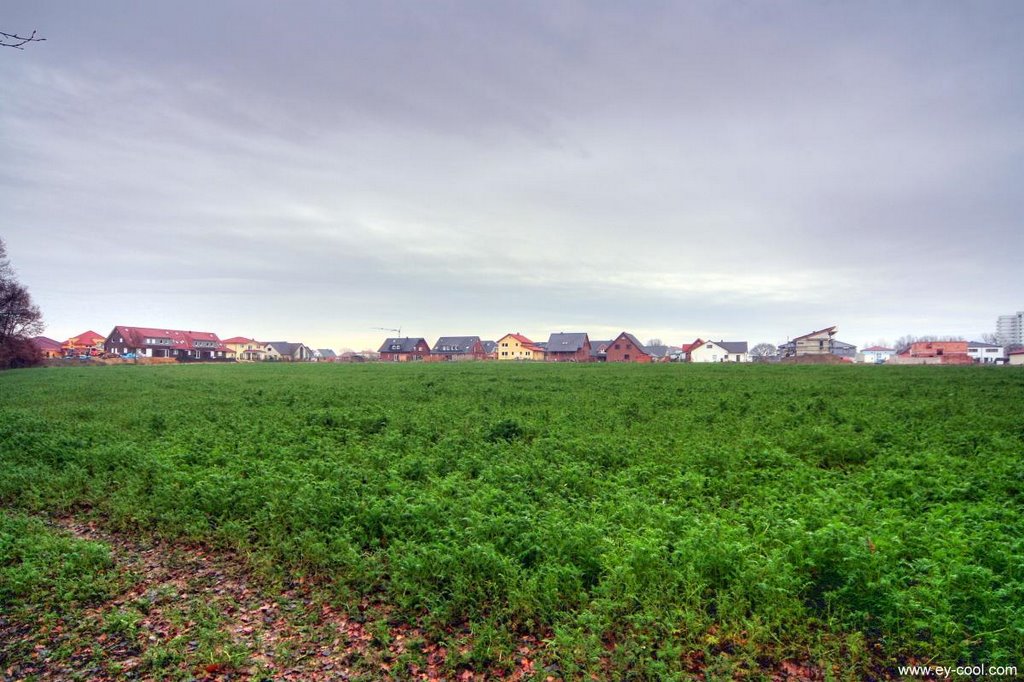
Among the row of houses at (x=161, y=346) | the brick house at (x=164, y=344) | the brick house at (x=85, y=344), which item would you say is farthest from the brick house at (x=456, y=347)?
the brick house at (x=85, y=344)

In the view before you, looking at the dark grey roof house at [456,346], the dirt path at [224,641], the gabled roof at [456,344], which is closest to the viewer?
the dirt path at [224,641]

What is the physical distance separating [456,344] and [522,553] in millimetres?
128248

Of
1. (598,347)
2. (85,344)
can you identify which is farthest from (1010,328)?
(85,344)

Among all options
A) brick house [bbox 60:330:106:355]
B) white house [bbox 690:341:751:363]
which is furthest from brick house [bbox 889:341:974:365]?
brick house [bbox 60:330:106:355]

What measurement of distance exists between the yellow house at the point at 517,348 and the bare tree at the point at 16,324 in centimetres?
8718

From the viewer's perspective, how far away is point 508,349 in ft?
421

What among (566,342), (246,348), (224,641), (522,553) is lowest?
(224,641)

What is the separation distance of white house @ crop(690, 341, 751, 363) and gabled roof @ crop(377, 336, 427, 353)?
7024 cm

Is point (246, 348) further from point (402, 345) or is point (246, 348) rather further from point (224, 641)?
point (224, 641)

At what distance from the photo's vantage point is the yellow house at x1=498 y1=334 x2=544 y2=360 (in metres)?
127

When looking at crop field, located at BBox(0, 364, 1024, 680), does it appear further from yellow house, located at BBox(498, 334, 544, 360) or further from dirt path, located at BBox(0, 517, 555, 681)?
yellow house, located at BBox(498, 334, 544, 360)

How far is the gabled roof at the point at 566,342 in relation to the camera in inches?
4328

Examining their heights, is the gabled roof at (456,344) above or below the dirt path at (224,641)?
above

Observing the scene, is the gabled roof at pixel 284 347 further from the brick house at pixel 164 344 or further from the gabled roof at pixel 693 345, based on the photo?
the gabled roof at pixel 693 345
